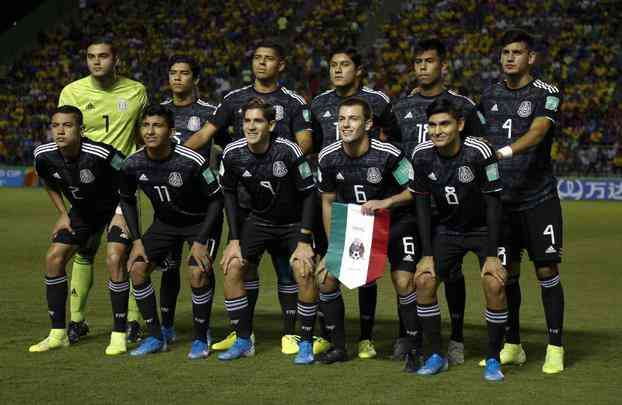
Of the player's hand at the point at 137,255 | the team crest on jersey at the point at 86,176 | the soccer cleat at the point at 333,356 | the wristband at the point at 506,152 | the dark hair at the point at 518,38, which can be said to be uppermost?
the dark hair at the point at 518,38

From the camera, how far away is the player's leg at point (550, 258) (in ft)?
24.4

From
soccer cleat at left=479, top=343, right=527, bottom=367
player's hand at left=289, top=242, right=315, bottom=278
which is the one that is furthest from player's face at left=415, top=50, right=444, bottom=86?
soccer cleat at left=479, top=343, right=527, bottom=367

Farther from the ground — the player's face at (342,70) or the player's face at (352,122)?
the player's face at (342,70)

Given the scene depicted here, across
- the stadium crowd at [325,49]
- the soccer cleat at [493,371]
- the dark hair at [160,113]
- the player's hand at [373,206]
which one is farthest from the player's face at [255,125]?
the stadium crowd at [325,49]

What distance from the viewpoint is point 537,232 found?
7.49m

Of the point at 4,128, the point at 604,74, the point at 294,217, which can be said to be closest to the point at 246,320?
the point at 294,217

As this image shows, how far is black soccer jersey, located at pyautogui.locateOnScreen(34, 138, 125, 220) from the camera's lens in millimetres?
8266

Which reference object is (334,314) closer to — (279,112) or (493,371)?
(493,371)

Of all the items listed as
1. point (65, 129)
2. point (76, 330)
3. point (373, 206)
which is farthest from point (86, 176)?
point (373, 206)

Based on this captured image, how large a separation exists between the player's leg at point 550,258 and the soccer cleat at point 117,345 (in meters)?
3.14

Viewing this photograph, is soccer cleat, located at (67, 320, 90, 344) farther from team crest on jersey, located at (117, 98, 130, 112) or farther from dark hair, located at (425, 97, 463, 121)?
dark hair, located at (425, 97, 463, 121)

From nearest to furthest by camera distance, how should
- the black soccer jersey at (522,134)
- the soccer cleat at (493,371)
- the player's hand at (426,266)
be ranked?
the soccer cleat at (493,371), the player's hand at (426,266), the black soccer jersey at (522,134)

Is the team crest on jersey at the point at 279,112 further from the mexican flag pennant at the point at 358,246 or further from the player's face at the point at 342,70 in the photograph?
the mexican flag pennant at the point at 358,246

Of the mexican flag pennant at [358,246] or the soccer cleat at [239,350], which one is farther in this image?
the soccer cleat at [239,350]
